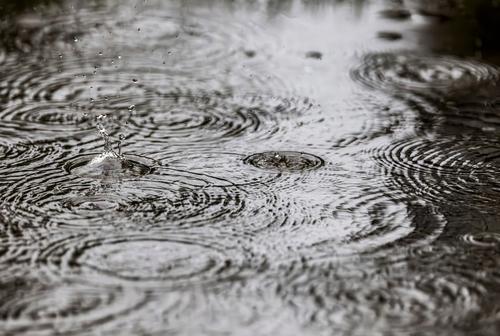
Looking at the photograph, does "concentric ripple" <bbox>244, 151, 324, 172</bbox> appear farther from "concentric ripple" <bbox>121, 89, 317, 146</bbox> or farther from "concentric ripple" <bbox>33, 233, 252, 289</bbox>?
"concentric ripple" <bbox>33, 233, 252, 289</bbox>

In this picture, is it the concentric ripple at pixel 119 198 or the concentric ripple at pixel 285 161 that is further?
the concentric ripple at pixel 285 161

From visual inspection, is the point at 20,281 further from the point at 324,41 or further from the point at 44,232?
the point at 324,41

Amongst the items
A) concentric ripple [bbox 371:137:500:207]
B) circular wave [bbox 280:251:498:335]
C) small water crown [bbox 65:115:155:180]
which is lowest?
concentric ripple [bbox 371:137:500:207]

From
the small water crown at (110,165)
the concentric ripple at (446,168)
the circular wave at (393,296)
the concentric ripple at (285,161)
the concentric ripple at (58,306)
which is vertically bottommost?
the concentric ripple at (446,168)

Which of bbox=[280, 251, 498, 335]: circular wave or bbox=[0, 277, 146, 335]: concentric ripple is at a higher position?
bbox=[0, 277, 146, 335]: concentric ripple

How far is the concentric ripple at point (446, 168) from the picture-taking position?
324cm

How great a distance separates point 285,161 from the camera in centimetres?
356

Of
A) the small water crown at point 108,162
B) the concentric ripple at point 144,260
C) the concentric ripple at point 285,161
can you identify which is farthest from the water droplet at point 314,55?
the concentric ripple at point 144,260

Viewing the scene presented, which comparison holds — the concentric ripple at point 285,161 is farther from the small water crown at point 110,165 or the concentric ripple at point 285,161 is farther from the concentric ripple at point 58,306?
the concentric ripple at point 58,306

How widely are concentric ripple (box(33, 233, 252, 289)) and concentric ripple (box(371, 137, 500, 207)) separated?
35.2 inches

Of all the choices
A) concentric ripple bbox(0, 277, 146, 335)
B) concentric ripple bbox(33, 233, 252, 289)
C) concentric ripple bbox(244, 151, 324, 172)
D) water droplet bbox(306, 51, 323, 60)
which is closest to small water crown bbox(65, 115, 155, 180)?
concentric ripple bbox(244, 151, 324, 172)

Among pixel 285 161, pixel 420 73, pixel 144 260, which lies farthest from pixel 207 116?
pixel 144 260

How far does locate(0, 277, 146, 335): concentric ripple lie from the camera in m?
2.31

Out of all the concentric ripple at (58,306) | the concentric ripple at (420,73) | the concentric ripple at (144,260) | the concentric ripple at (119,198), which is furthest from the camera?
the concentric ripple at (420,73)
